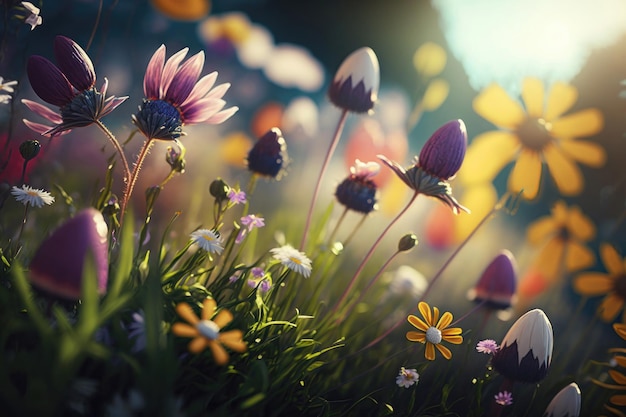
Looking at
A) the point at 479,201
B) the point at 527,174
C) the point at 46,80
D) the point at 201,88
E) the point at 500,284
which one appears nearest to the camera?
the point at 46,80

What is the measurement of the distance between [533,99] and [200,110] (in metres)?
1.14

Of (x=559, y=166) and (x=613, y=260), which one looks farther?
(x=613, y=260)

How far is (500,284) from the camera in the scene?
1.31 metres

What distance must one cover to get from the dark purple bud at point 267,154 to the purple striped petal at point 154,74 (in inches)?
10.4

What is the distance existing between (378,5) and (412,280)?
13.2 feet

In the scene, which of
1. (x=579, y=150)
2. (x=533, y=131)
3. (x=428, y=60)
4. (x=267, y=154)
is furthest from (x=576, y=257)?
(x=267, y=154)

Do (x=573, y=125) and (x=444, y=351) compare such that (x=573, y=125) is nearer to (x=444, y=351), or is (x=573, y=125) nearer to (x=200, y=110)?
(x=444, y=351)

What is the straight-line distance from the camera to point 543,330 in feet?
3.13

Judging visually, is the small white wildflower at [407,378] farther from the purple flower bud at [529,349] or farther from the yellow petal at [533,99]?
the yellow petal at [533,99]

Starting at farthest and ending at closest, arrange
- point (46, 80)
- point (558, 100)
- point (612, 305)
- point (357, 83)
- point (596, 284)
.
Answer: point (596, 284) → point (612, 305) → point (558, 100) → point (357, 83) → point (46, 80)

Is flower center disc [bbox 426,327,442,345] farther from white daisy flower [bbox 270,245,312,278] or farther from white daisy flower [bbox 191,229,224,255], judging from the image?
white daisy flower [bbox 191,229,224,255]

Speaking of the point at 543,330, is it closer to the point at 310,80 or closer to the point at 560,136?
the point at 560,136

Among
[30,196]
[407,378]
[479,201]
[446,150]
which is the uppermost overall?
[446,150]

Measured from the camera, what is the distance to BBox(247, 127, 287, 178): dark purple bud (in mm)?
1154
